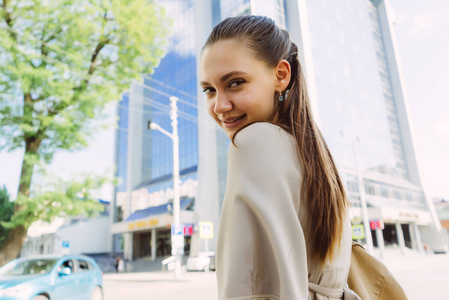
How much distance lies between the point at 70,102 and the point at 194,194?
15.8m

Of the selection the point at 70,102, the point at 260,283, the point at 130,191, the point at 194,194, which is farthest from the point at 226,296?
the point at 130,191

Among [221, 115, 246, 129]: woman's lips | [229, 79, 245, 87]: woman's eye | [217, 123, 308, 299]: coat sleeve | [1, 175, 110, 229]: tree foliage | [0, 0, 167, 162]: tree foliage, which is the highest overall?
[0, 0, 167, 162]: tree foliage

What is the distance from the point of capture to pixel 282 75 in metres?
0.69

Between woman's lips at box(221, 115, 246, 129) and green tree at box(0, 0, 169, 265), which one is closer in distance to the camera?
woman's lips at box(221, 115, 246, 129)

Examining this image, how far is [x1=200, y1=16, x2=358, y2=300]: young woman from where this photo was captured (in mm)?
467

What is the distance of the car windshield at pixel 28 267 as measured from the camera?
463 cm

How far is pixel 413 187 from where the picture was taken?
2908cm

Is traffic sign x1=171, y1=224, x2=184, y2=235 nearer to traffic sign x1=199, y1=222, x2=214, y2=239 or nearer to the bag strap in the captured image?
traffic sign x1=199, y1=222, x2=214, y2=239

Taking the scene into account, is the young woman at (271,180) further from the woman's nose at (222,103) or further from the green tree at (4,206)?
the green tree at (4,206)

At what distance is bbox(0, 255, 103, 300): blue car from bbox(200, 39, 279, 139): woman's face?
450 centimetres

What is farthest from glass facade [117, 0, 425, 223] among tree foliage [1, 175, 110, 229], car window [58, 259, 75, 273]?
car window [58, 259, 75, 273]

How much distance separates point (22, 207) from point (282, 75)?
7.19 meters

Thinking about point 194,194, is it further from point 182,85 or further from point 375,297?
point 375,297

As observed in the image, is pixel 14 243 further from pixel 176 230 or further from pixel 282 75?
pixel 282 75
